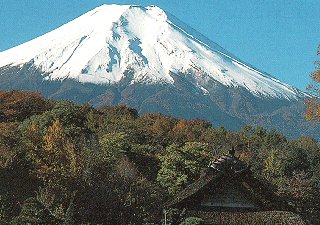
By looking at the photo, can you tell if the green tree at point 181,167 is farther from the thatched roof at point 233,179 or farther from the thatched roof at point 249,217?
the thatched roof at point 249,217

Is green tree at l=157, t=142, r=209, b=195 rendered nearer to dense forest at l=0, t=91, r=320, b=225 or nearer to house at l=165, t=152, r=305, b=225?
dense forest at l=0, t=91, r=320, b=225

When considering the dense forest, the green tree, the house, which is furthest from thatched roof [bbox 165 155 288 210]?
the green tree

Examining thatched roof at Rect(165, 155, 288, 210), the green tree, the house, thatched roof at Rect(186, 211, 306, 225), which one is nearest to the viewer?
thatched roof at Rect(186, 211, 306, 225)

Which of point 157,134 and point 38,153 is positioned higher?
point 157,134

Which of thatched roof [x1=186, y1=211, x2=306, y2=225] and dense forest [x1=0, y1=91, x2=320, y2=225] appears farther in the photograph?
dense forest [x1=0, y1=91, x2=320, y2=225]

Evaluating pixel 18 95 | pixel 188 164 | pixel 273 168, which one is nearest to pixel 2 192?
pixel 188 164

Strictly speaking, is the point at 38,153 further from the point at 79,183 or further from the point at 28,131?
the point at 79,183

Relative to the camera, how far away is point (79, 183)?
3625 centimetres

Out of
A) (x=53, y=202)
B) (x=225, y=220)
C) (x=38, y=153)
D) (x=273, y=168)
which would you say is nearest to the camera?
(x=225, y=220)

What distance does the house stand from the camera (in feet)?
91.2

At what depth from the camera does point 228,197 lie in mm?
28141

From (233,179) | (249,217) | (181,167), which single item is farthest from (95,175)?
(249,217)

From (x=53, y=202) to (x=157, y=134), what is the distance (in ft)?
167

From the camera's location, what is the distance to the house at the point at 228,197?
27812mm
